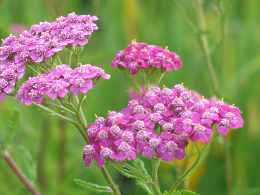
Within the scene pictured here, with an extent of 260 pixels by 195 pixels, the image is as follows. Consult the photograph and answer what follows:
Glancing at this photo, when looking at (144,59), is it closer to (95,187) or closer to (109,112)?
(109,112)

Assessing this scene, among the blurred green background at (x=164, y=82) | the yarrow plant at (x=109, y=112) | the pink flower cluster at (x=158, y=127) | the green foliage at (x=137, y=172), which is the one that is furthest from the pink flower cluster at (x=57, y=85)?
the blurred green background at (x=164, y=82)

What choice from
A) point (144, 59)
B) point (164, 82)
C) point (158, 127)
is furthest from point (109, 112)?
point (164, 82)

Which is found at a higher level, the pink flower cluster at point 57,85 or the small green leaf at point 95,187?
the pink flower cluster at point 57,85

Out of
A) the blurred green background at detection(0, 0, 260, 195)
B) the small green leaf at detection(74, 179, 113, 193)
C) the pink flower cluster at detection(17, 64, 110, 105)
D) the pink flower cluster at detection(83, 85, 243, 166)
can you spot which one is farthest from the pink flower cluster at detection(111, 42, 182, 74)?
the blurred green background at detection(0, 0, 260, 195)

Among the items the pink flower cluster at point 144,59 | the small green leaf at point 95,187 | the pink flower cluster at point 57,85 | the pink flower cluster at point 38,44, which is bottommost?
the small green leaf at point 95,187

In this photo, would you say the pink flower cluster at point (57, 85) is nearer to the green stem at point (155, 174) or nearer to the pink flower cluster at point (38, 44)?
the pink flower cluster at point (38, 44)

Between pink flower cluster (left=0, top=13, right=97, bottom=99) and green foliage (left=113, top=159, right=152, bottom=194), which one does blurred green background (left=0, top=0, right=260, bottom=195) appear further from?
green foliage (left=113, top=159, right=152, bottom=194)
